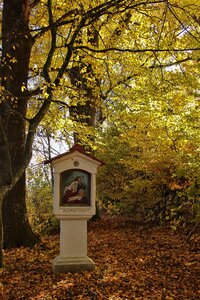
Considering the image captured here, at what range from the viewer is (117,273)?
21.3 ft

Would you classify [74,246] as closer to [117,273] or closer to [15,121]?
[117,273]

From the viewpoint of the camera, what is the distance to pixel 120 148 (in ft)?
47.8

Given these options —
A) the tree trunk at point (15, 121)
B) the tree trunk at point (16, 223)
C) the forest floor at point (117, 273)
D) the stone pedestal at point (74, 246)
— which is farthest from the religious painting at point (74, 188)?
the tree trunk at point (16, 223)

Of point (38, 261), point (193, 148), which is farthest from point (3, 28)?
point (193, 148)

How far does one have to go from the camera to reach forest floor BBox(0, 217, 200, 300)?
18.1ft

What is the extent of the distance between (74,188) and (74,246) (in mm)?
1119

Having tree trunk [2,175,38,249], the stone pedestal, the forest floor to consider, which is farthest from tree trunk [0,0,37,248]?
the stone pedestal

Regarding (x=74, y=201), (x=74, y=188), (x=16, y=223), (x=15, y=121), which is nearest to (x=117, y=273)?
(x=74, y=201)

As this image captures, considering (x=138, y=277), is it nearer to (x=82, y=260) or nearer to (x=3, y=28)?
(x=82, y=260)

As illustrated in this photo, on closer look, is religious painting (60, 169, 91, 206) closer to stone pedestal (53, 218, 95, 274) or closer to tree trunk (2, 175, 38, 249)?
stone pedestal (53, 218, 95, 274)

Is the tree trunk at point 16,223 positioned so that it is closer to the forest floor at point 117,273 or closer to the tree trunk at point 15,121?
the tree trunk at point 15,121

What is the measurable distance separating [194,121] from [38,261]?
615 cm

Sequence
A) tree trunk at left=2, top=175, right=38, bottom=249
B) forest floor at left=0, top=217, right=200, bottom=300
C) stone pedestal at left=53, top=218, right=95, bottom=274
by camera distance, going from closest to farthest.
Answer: forest floor at left=0, top=217, right=200, bottom=300 → stone pedestal at left=53, top=218, right=95, bottom=274 → tree trunk at left=2, top=175, right=38, bottom=249

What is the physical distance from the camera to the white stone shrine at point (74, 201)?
22.4 ft
